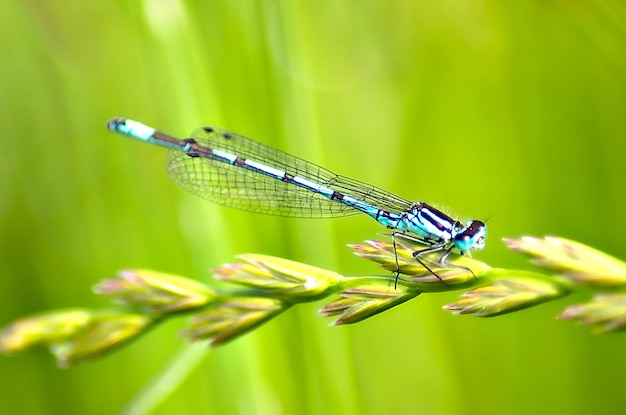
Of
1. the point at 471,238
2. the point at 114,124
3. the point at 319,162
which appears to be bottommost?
the point at 471,238

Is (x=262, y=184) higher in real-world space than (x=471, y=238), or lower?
higher

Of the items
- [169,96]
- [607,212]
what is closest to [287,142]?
[169,96]

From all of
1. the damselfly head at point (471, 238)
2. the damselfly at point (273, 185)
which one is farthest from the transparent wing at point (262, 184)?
the damselfly head at point (471, 238)

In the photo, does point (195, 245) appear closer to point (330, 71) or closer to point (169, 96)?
point (169, 96)

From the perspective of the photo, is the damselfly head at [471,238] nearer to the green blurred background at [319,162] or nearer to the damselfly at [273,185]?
the damselfly at [273,185]

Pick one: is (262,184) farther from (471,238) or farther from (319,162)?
(471,238)

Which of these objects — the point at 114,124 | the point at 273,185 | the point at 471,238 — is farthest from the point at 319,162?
the point at 114,124

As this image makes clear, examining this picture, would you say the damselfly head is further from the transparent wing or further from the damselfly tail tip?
the damselfly tail tip

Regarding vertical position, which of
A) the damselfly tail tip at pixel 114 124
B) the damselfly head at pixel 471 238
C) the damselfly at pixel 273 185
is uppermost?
the damselfly tail tip at pixel 114 124

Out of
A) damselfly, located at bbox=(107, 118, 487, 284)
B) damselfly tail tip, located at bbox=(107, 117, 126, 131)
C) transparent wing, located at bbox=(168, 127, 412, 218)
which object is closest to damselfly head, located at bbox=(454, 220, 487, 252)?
damselfly, located at bbox=(107, 118, 487, 284)
